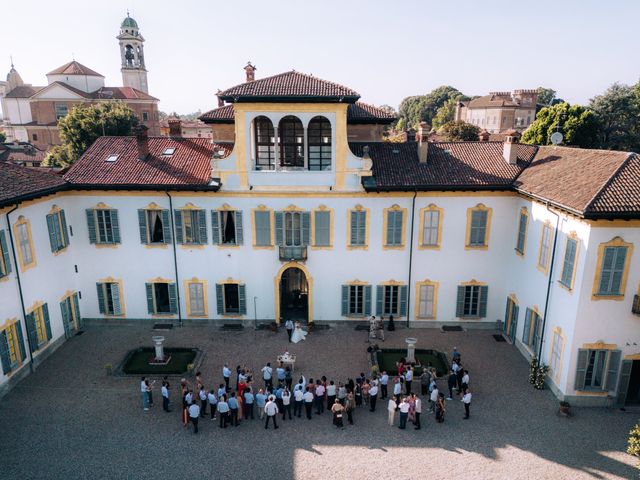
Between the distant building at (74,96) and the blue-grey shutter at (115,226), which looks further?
the distant building at (74,96)

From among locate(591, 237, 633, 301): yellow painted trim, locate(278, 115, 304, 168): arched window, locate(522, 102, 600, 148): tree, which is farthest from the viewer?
locate(522, 102, 600, 148): tree

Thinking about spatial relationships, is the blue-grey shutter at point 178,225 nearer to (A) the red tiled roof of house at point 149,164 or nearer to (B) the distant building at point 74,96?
(A) the red tiled roof of house at point 149,164

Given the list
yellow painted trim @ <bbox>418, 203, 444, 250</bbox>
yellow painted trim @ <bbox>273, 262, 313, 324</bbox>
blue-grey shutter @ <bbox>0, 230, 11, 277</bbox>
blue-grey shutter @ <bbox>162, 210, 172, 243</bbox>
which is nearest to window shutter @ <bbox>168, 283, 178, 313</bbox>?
blue-grey shutter @ <bbox>162, 210, 172, 243</bbox>

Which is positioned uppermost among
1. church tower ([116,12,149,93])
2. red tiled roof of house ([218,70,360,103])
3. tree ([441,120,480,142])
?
church tower ([116,12,149,93])

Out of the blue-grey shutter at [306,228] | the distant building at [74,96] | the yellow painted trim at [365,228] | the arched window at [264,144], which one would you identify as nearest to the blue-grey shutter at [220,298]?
the blue-grey shutter at [306,228]

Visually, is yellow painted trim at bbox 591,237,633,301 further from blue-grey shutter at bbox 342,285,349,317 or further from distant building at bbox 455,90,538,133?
distant building at bbox 455,90,538,133

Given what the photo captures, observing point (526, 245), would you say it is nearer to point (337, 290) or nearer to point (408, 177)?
point (408, 177)

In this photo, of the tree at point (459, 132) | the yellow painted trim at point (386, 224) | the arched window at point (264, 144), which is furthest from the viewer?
the tree at point (459, 132)
